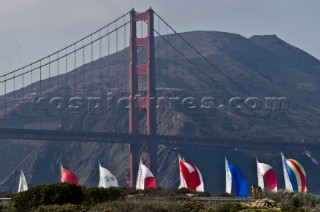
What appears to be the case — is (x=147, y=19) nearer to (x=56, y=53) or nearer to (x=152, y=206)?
(x=56, y=53)

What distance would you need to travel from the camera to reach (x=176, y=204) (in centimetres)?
3728

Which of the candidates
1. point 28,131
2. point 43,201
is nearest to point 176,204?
point 43,201

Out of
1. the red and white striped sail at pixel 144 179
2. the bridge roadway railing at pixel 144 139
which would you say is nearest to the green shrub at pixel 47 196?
the red and white striped sail at pixel 144 179

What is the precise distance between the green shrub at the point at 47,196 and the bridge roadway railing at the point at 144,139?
114 meters

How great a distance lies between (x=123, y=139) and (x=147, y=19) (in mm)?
27321

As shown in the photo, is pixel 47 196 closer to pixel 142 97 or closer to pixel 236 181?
pixel 236 181

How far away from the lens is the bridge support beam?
173 metres

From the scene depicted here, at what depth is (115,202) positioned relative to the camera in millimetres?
38719

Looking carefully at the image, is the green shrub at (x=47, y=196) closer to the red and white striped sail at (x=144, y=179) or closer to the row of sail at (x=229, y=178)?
the row of sail at (x=229, y=178)

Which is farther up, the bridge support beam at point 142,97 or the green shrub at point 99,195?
the bridge support beam at point 142,97

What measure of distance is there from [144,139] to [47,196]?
5225 inches

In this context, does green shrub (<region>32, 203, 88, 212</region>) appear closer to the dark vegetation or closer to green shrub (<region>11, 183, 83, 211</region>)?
the dark vegetation

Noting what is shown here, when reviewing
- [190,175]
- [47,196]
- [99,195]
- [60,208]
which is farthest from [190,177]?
[60,208]

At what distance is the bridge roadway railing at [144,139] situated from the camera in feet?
519
